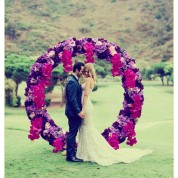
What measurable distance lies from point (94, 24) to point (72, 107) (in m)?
7.37

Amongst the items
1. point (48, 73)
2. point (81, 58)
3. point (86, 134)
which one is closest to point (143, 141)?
point (86, 134)

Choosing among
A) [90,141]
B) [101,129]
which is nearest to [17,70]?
[101,129]

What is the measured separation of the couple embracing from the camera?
6938 mm

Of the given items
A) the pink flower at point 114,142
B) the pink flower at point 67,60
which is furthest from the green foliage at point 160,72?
the pink flower at point 67,60

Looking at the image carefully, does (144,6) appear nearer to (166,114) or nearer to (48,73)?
(166,114)

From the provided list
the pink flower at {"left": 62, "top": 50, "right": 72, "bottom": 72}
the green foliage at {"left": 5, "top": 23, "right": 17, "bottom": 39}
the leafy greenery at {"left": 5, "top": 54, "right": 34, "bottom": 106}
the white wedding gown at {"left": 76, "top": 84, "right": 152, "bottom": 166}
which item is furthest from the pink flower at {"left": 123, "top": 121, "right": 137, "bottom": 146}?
the green foliage at {"left": 5, "top": 23, "right": 17, "bottom": 39}

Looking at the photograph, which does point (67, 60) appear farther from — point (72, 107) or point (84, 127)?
point (84, 127)

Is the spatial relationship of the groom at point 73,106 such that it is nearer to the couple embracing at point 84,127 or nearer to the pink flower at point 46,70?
the couple embracing at point 84,127

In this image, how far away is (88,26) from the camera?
13.9 metres

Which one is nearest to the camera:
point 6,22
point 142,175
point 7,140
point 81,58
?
point 142,175

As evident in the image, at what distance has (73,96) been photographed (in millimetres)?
6867

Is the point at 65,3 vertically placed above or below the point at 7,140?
above

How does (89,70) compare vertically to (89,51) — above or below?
below

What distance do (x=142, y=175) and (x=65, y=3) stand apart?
8.25 meters
